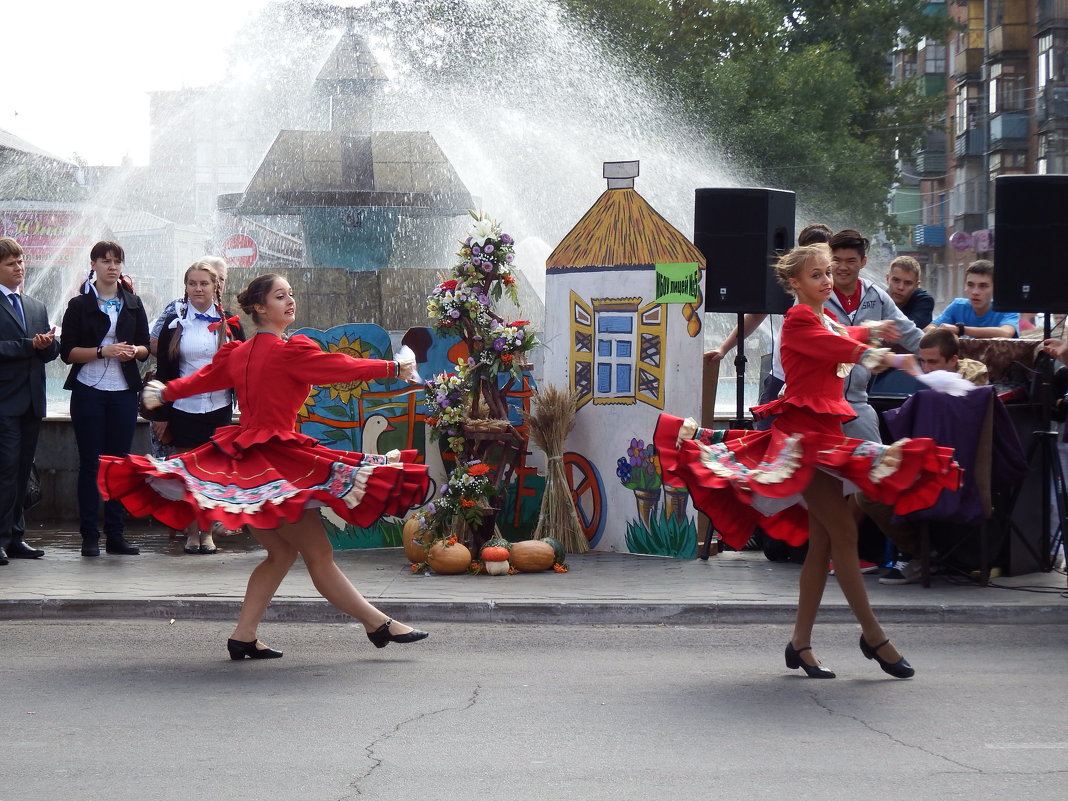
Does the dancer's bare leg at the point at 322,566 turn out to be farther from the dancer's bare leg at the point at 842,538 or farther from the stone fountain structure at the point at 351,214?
the stone fountain structure at the point at 351,214

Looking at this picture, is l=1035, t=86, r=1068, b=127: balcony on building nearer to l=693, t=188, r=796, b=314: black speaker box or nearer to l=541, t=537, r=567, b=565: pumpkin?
l=693, t=188, r=796, b=314: black speaker box

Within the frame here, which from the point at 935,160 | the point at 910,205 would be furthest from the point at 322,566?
the point at 910,205

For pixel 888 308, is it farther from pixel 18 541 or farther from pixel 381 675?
pixel 18 541

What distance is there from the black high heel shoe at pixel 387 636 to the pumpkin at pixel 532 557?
7.25ft

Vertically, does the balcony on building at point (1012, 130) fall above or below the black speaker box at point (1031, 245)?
above

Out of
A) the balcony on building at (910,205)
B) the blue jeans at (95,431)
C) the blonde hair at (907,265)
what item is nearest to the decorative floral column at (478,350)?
the blue jeans at (95,431)

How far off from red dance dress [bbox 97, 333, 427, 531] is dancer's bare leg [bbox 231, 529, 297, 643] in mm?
298

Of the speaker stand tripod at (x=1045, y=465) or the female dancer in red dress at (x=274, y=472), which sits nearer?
the female dancer in red dress at (x=274, y=472)

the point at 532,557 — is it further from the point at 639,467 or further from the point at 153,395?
the point at 153,395

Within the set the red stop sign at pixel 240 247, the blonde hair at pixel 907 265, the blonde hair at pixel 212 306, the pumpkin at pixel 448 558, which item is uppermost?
the red stop sign at pixel 240 247

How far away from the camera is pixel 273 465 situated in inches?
264

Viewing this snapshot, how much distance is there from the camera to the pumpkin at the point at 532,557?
9281 mm

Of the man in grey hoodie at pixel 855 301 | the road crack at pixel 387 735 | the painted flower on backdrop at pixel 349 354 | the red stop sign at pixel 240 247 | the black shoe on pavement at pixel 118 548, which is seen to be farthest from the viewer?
the red stop sign at pixel 240 247

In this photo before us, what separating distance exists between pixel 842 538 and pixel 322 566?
2.44 m
